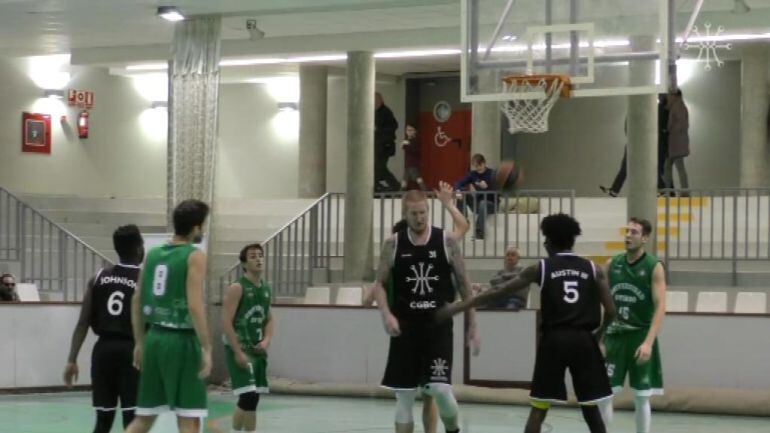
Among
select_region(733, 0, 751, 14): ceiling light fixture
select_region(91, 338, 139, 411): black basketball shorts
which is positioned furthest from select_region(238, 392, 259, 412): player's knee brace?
select_region(733, 0, 751, 14): ceiling light fixture

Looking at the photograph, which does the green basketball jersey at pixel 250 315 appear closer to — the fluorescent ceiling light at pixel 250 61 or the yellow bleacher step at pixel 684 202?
the yellow bleacher step at pixel 684 202

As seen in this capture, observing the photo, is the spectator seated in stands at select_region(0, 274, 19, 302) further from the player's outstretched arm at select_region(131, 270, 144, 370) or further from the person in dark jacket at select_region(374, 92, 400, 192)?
the player's outstretched arm at select_region(131, 270, 144, 370)

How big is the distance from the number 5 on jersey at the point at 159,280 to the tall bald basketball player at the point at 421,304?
7.07 ft

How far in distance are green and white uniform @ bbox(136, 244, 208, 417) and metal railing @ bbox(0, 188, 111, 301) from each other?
1126 cm

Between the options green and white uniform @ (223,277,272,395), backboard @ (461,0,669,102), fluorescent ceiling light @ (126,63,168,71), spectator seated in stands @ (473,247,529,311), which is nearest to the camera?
green and white uniform @ (223,277,272,395)

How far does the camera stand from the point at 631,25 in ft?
46.5

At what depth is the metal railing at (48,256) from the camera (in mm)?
20547

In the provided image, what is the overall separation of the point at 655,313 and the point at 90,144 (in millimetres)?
17803

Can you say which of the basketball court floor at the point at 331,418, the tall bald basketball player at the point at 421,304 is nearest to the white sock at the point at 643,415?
the tall bald basketball player at the point at 421,304

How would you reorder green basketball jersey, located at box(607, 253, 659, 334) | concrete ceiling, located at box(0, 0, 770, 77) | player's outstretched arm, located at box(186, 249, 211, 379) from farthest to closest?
concrete ceiling, located at box(0, 0, 770, 77) → green basketball jersey, located at box(607, 253, 659, 334) → player's outstretched arm, located at box(186, 249, 211, 379)

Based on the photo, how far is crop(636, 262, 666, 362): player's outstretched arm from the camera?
10.7 meters

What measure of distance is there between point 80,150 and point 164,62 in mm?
3393

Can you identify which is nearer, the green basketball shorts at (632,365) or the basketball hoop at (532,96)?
the green basketball shorts at (632,365)

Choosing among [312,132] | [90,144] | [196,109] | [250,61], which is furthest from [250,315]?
[90,144]
